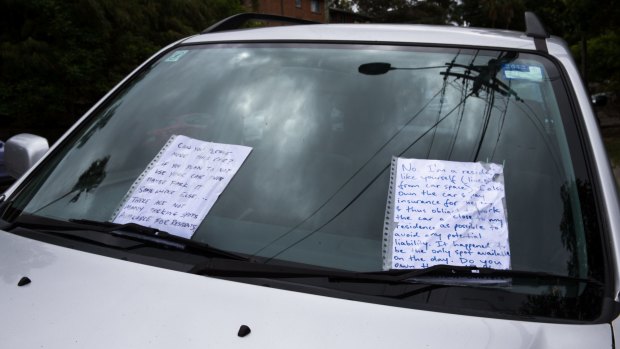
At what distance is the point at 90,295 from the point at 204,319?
0.33 metres

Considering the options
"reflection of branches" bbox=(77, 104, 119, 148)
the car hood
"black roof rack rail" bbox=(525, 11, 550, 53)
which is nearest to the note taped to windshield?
the car hood

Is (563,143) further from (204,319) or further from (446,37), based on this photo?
(204,319)

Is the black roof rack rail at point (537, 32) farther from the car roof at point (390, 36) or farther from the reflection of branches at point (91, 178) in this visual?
the reflection of branches at point (91, 178)

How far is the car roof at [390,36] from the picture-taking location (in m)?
2.22

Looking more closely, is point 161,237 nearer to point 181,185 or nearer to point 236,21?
point 181,185

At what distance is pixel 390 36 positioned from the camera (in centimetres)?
233

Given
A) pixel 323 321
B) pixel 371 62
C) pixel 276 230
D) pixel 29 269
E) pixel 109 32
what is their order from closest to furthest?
pixel 323 321 → pixel 29 269 → pixel 276 230 → pixel 371 62 → pixel 109 32

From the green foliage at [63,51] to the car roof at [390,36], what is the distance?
416 inches

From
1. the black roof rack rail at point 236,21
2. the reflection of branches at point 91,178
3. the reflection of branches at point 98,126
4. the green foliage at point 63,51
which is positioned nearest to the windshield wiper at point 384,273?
the reflection of branches at point 91,178

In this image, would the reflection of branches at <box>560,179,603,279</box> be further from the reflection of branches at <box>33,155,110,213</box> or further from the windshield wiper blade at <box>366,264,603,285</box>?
the reflection of branches at <box>33,155,110,213</box>

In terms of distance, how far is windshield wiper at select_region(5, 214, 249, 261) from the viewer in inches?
66.6

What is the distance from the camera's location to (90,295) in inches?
57.3

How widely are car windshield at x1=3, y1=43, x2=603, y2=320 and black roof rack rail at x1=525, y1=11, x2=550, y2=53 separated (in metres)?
0.16

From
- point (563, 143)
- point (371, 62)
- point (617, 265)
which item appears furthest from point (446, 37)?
point (617, 265)
